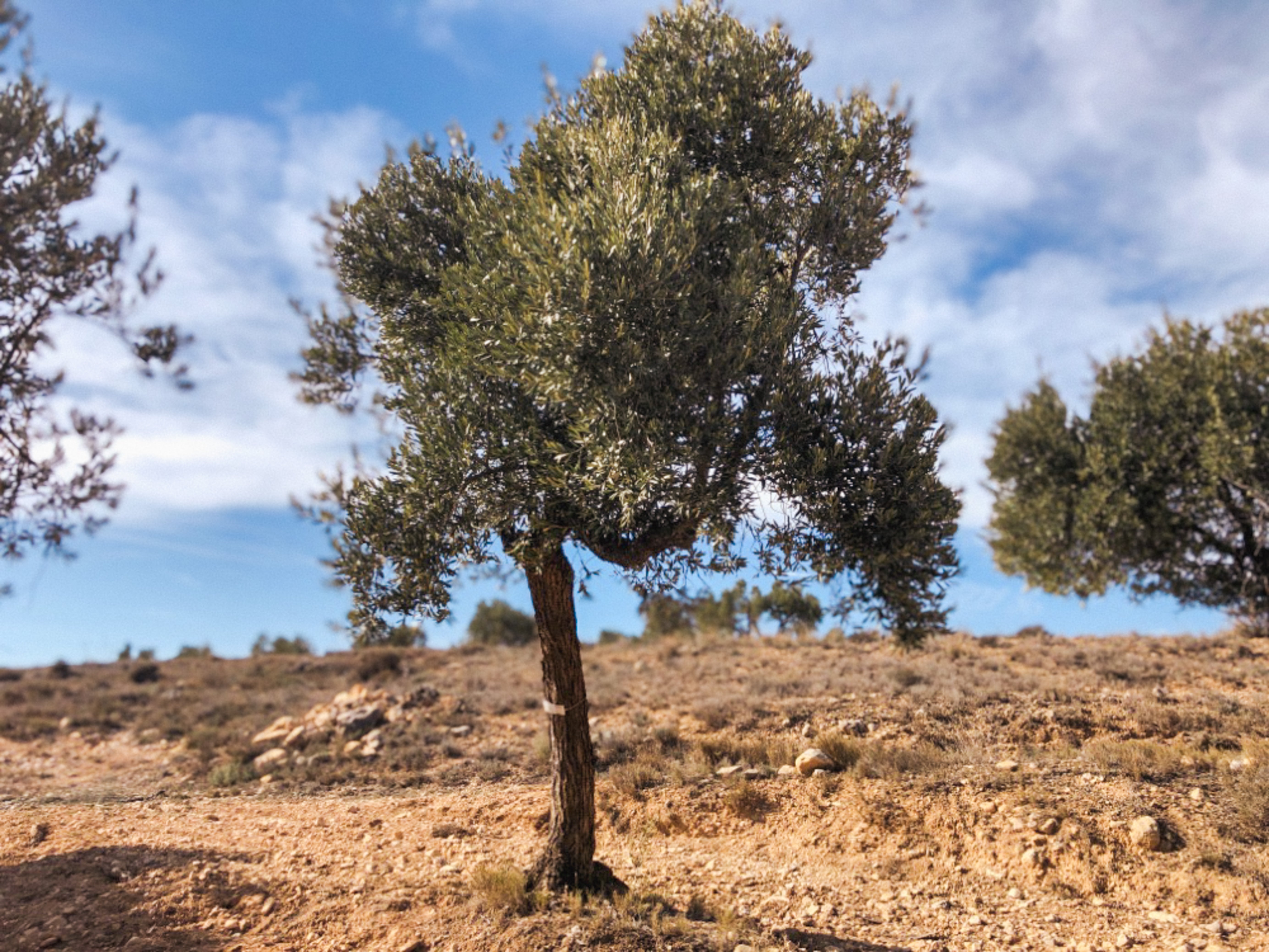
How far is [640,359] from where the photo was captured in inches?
355

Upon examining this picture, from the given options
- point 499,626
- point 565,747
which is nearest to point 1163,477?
point 565,747

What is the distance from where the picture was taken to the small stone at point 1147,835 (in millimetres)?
12031

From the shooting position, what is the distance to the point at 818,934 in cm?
1088

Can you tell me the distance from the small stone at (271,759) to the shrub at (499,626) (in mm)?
25500

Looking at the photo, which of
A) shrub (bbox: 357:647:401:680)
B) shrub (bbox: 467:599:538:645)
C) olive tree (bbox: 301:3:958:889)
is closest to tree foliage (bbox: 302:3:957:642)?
olive tree (bbox: 301:3:958:889)

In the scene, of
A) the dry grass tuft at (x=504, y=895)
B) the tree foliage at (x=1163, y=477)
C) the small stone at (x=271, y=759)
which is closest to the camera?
the dry grass tuft at (x=504, y=895)

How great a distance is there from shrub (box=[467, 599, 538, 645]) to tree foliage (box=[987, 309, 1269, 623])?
2751 centimetres

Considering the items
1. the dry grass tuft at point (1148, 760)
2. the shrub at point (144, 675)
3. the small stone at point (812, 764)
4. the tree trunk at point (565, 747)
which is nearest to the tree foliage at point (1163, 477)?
the dry grass tuft at point (1148, 760)

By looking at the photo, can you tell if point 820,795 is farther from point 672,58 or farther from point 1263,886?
point 672,58

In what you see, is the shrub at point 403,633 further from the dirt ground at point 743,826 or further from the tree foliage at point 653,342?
the dirt ground at point 743,826

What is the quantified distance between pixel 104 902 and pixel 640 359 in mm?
11128

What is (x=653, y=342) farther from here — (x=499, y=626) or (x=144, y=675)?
(x=499, y=626)

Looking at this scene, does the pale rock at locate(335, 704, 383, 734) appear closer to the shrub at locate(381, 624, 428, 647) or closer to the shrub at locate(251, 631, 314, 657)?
the shrub at locate(381, 624, 428, 647)

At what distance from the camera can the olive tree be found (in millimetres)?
9117
